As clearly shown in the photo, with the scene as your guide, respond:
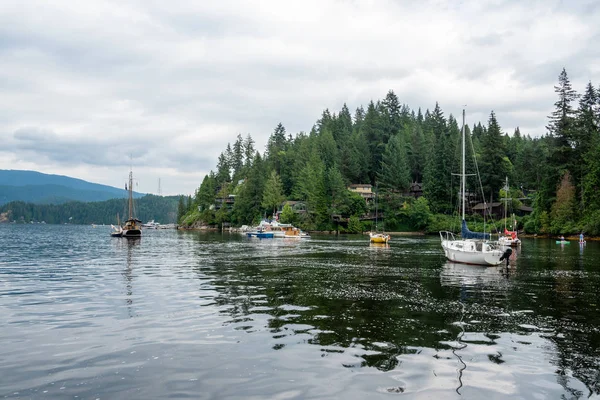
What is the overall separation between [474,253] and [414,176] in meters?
124

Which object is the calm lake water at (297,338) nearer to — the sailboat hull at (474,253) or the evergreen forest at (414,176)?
the sailboat hull at (474,253)

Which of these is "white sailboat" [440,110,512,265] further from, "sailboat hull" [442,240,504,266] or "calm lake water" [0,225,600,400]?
"calm lake water" [0,225,600,400]

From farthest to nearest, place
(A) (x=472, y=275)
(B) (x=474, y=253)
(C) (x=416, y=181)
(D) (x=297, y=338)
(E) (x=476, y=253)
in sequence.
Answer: (C) (x=416, y=181) < (B) (x=474, y=253) < (E) (x=476, y=253) < (A) (x=472, y=275) < (D) (x=297, y=338)

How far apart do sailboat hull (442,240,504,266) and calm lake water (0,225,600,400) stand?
985cm

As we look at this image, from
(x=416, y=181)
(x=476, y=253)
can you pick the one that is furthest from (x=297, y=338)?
(x=416, y=181)

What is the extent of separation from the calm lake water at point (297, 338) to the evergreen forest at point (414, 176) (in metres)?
54.6

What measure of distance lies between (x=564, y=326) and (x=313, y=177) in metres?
125

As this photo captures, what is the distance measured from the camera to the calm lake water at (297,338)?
34.2 ft

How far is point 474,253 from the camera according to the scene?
39.3 m

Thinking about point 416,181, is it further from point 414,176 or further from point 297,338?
point 297,338

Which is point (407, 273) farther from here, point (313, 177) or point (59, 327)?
point (313, 177)

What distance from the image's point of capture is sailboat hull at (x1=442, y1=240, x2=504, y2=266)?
126 ft

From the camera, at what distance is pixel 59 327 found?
51.9ft

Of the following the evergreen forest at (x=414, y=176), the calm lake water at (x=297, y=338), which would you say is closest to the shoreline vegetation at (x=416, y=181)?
the evergreen forest at (x=414, y=176)
